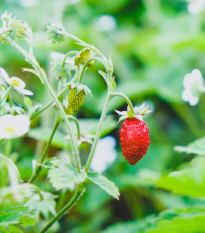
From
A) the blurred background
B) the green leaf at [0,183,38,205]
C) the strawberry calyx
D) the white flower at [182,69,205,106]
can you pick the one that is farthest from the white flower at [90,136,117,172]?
the green leaf at [0,183,38,205]

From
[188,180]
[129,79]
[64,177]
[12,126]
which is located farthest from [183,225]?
[129,79]

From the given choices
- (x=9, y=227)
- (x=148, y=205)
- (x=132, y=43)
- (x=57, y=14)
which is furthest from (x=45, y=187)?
(x=132, y=43)

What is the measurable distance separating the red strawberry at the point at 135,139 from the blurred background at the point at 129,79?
749 mm

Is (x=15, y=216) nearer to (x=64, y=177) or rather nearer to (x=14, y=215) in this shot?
(x=14, y=215)

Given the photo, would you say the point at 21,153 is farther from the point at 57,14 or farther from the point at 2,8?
the point at 2,8

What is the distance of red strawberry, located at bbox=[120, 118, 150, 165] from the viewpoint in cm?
100

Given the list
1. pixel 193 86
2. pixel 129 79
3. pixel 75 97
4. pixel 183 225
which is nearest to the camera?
pixel 75 97

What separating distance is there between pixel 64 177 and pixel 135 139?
0.75ft

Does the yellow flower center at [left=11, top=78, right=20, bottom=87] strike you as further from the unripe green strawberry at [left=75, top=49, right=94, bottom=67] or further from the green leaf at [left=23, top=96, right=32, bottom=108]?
the unripe green strawberry at [left=75, top=49, right=94, bottom=67]

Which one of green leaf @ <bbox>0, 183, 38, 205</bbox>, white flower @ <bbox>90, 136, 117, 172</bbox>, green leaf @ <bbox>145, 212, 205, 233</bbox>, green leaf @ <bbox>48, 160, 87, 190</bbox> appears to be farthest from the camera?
white flower @ <bbox>90, 136, 117, 172</bbox>

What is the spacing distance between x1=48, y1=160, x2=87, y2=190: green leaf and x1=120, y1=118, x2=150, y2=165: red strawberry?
0.53 feet

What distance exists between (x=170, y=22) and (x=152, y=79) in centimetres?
69

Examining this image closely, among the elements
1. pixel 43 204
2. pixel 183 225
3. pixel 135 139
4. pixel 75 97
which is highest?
pixel 75 97

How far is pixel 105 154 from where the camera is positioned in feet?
7.93
